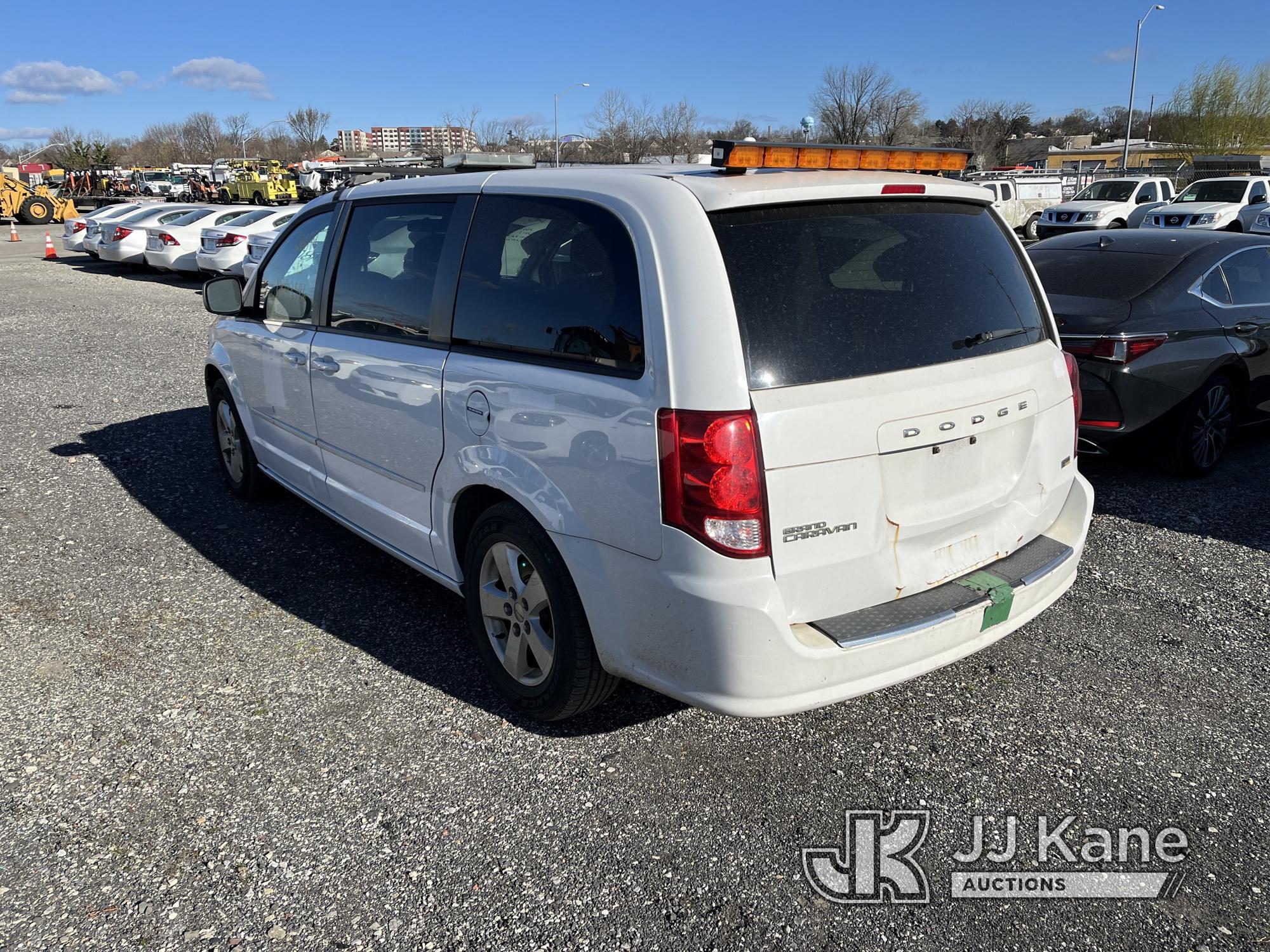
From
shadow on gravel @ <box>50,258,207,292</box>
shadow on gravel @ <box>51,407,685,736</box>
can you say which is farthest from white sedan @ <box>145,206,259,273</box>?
shadow on gravel @ <box>51,407,685,736</box>

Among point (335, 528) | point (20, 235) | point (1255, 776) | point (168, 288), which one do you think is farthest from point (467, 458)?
point (20, 235)

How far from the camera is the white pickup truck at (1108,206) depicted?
82.8ft

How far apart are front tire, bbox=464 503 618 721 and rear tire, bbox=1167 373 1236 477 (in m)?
4.50

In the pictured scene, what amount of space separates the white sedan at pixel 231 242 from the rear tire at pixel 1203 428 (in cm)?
1668

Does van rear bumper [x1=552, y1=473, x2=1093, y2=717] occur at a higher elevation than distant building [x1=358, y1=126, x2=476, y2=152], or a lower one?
lower

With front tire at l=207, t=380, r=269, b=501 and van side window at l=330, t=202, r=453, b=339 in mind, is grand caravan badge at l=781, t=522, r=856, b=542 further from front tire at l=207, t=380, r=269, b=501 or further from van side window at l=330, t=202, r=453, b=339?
front tire at l=207, t=380, r=269, b=501

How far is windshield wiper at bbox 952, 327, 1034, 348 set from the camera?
3035 millimetres

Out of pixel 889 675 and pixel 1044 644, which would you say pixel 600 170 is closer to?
pixel 889 675

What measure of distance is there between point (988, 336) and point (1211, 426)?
387 centimetres

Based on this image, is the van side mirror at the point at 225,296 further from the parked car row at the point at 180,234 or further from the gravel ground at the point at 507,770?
the parked car row at the point at 180,234

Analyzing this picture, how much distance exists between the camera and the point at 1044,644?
13.0ft

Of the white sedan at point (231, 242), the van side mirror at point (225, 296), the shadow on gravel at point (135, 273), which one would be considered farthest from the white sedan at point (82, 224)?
the van side mirror at point (225, 296)

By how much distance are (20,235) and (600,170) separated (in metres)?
42.0

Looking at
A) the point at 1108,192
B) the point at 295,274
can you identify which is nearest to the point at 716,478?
the point at 295,274
